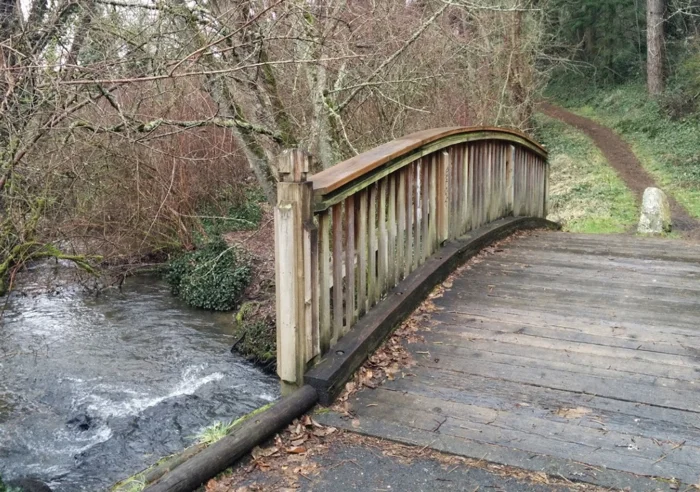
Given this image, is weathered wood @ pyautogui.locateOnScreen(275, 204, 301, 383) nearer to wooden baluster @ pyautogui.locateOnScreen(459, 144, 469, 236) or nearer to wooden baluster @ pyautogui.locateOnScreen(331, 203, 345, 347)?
wooden baluster @ pyautogui.locateOnScreen(331, 203, 345, 347)

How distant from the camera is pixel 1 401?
7.38 metres

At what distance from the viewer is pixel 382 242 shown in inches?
164

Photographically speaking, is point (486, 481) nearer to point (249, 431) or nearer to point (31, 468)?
point (249, 431)

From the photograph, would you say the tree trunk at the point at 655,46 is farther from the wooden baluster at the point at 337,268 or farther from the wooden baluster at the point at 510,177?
the wooden baluster at the point at 337,268

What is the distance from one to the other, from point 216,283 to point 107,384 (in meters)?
3.62

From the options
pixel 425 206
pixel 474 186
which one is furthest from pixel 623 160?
pixel 425 206

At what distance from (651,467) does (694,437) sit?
0.37 meters

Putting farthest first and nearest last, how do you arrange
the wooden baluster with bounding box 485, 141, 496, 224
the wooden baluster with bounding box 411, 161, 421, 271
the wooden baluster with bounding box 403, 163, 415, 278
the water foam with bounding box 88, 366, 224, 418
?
the water foam with bounding box 88, 366, 224, 418
the wooden baluster with bounding box 485, 141, 496, 224
the wooden baluster with bounding box 411, 161, 421, 271
the wooden baluster with bounding box 403, 163, 415, 278

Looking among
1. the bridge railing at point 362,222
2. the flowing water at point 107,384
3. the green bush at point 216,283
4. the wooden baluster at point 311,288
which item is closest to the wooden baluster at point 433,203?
the bridge railing at point 362,222

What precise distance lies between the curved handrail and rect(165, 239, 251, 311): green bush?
6413 mm

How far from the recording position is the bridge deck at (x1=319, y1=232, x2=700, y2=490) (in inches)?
110

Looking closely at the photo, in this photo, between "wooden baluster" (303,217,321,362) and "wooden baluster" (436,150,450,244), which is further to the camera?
"wooden baluster" (436,150,450,244)

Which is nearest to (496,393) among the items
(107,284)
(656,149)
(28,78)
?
(28,78)

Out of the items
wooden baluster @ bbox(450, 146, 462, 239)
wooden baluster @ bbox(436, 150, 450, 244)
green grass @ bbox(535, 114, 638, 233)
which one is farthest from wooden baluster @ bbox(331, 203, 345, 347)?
green grass @ bbox(535, 114, 638, 233)
